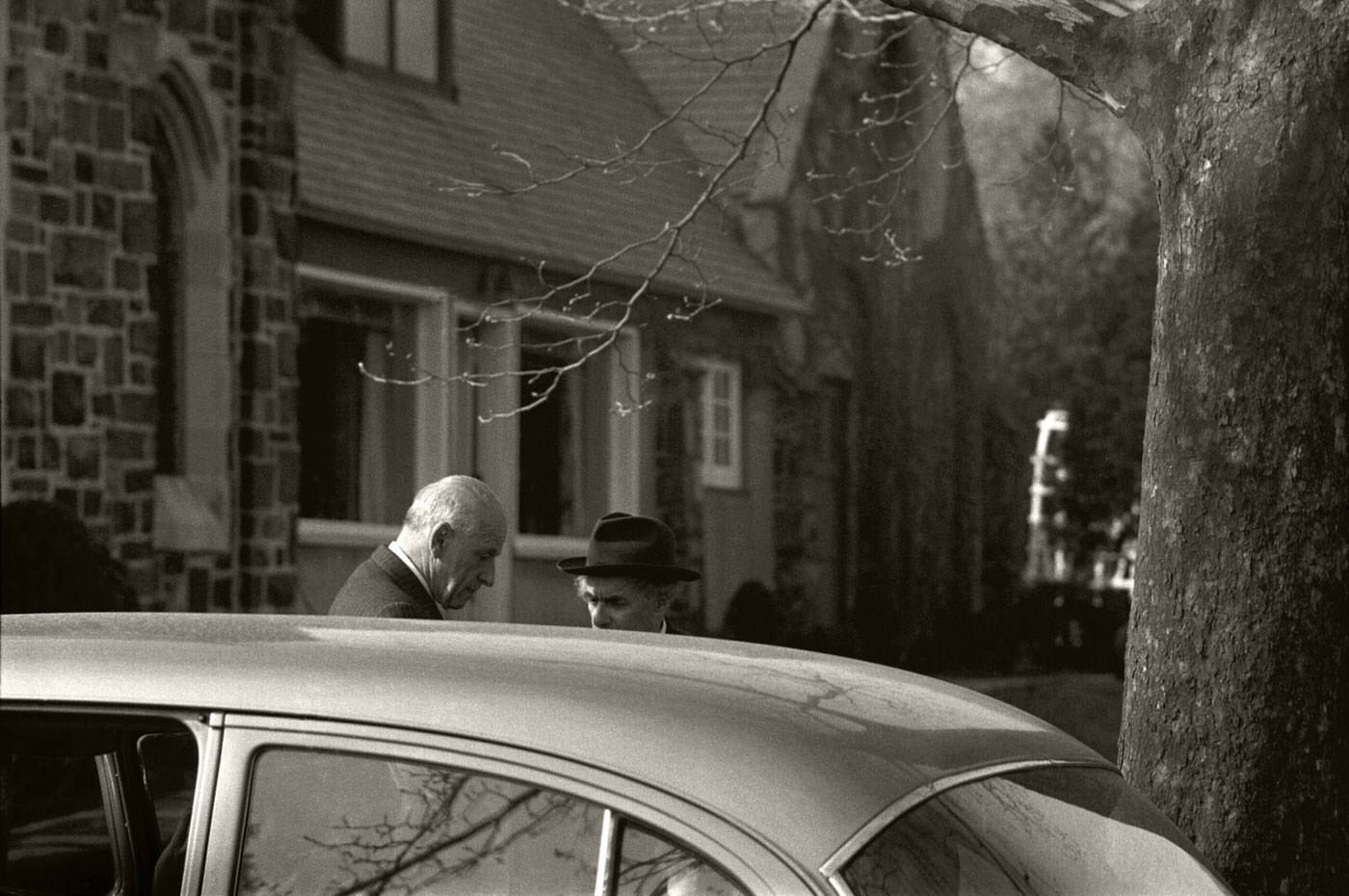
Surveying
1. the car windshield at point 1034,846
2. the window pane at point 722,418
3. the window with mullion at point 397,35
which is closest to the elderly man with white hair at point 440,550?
the car windshield at point 1034,846

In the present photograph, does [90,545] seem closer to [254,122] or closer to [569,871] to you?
[254,122]

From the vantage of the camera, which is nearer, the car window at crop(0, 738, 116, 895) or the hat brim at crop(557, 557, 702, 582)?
the car window at crop(0, 738, 116, 895)

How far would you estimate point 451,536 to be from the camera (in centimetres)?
617

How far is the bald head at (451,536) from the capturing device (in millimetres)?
6164

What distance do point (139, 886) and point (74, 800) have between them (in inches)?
11.9

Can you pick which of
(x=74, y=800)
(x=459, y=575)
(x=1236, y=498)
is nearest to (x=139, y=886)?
(x=74, y=800)

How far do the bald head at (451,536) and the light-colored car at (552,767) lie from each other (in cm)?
252

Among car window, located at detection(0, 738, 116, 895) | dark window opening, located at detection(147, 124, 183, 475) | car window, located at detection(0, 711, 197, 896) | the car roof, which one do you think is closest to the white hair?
car window, located at detection(0, 738, 116, 895)

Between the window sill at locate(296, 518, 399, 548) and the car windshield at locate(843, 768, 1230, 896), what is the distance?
47.6 feet

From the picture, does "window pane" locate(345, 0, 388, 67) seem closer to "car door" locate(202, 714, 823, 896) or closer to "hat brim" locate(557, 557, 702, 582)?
"hat brim" locate(557, 557, 702, 582)

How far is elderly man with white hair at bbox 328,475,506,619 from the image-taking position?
610cm

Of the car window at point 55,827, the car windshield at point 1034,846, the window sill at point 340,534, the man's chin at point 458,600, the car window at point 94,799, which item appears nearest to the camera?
the car windshield at point 1034,846

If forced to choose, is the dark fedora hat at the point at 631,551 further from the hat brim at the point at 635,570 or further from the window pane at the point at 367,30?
the window pane at the point at 367,30

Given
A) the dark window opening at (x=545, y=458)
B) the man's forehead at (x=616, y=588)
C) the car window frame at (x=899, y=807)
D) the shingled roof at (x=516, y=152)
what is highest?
the shingled roof at (x=516, y=152)
